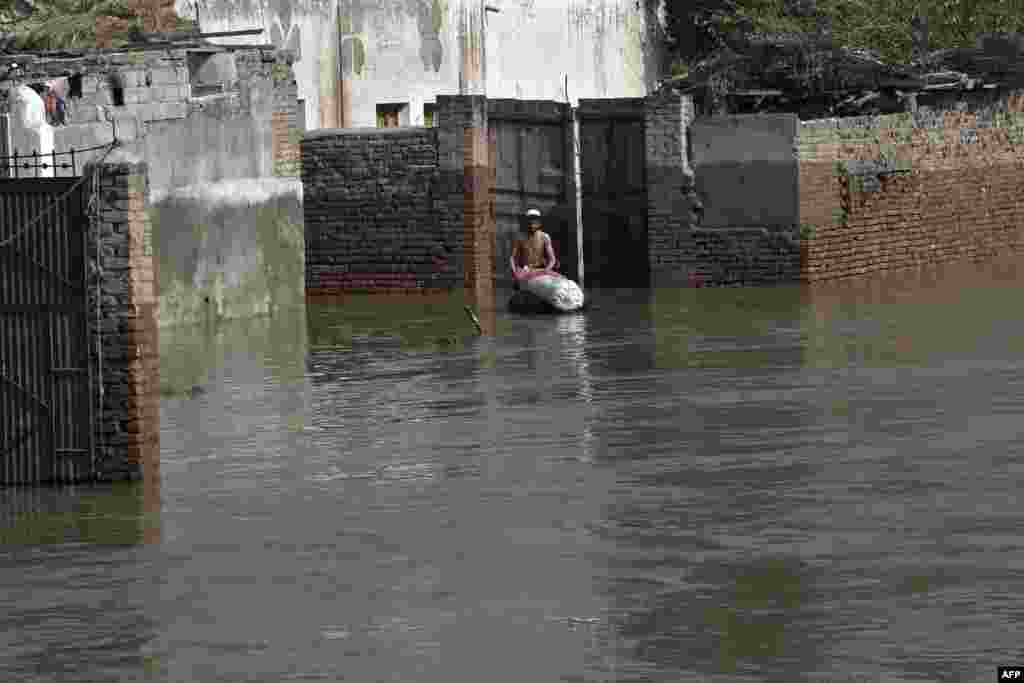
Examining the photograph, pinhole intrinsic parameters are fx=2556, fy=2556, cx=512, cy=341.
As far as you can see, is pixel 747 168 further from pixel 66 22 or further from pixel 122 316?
pixel 122 316

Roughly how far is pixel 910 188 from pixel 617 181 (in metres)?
3.53

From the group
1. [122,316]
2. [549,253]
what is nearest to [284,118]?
[549,253]

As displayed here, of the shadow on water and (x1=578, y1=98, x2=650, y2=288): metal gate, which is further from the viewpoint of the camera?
(x1=578, y1=98, x2=650, y2=288): metal gate

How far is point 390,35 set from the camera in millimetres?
33906

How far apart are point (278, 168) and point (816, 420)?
36.3ft

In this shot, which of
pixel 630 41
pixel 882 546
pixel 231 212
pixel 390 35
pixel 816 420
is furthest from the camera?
pixel 630 41

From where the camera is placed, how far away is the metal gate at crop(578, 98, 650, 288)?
2845cm

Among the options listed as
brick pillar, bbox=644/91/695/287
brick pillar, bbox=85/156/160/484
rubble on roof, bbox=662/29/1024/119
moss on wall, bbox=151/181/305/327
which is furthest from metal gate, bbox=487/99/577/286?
brick pillar, bbox=85/156/160/484

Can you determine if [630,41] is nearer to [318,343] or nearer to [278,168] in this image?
[278,168]

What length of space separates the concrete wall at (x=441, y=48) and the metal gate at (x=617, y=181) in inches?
178

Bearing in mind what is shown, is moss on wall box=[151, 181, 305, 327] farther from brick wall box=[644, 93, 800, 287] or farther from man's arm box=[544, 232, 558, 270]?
brick wall box=[644, 93, 800, 287]

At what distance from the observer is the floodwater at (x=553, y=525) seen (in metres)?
9.37

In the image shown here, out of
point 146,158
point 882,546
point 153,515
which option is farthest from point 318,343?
point 882,546

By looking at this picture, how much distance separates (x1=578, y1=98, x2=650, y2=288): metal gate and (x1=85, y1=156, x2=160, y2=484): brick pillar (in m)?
15.0
